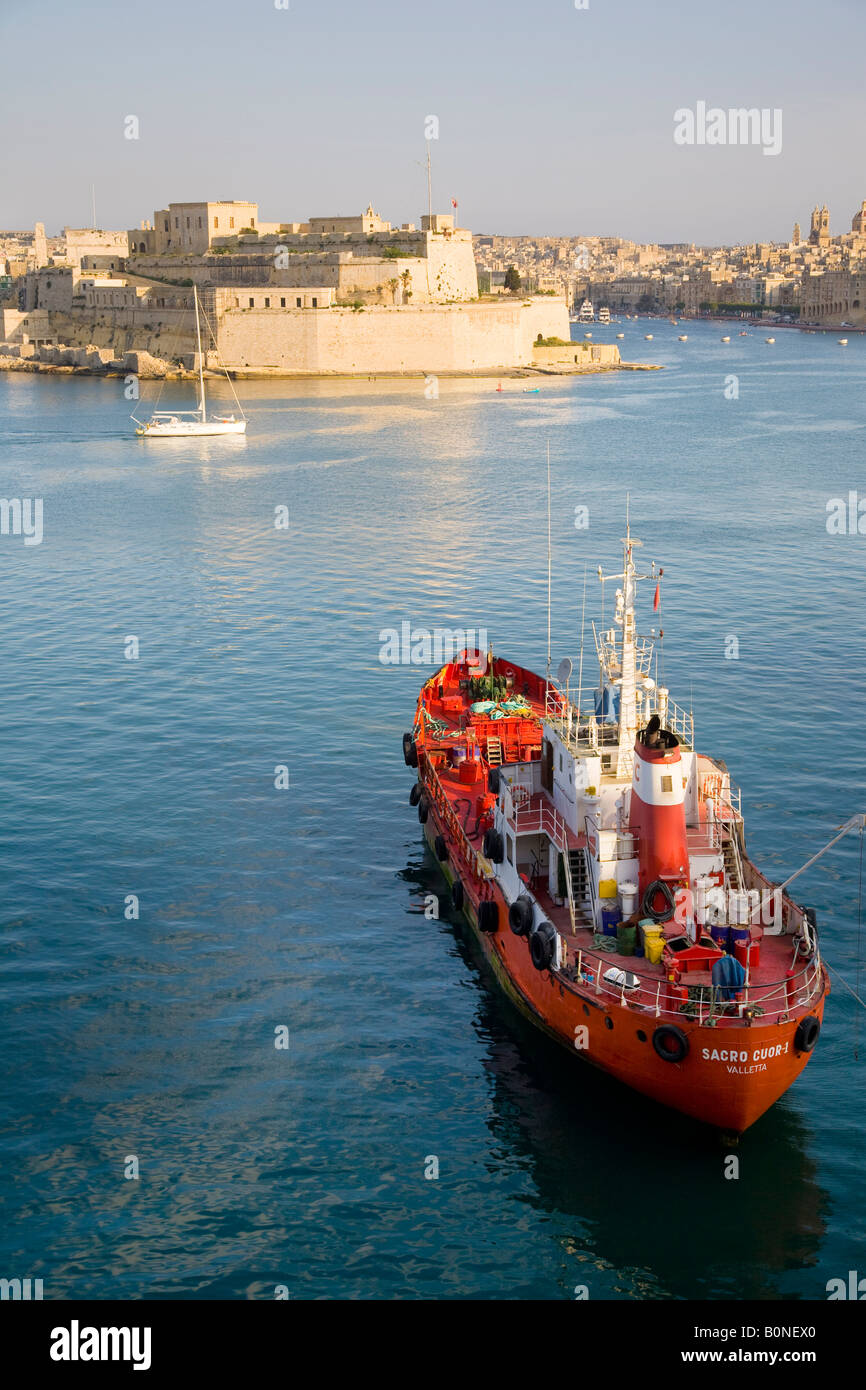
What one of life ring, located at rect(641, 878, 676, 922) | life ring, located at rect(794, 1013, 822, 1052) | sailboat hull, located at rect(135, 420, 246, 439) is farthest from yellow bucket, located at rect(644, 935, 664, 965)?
sailboat hull, located at rect(135, 420, 246, 439)

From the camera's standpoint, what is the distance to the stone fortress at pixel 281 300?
323ft

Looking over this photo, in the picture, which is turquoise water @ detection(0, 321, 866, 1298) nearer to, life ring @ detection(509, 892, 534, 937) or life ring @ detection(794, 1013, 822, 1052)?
life ring @ detection(794, 1013, 822, 1052)

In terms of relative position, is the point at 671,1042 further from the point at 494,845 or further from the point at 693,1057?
the point at 494,845

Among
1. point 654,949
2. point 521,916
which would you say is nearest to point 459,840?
point 521,916

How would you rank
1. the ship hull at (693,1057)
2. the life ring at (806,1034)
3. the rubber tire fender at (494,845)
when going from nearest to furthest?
the ship hull at (693,1057)
the life ring at (806,1034)
the rubber tire fender at (494,845)

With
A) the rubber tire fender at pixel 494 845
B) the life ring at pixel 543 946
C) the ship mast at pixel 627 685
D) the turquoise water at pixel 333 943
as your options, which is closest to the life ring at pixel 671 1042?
the turquoise water at pixel 333 943

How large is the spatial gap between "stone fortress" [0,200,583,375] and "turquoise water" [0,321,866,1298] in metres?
54.3

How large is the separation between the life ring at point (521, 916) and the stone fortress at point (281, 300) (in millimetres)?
85885

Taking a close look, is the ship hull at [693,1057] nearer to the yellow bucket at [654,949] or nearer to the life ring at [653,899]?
the yellow bucket at [654,949]

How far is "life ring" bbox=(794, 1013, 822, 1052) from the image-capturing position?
13602mm

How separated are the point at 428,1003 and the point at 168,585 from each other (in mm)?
25030

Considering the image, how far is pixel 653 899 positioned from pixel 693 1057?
6.88 ft

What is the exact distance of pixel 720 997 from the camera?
544 inches

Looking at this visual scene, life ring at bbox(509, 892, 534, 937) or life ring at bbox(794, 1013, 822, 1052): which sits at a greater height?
life ring at bbox(509, 892, 534, 937)
